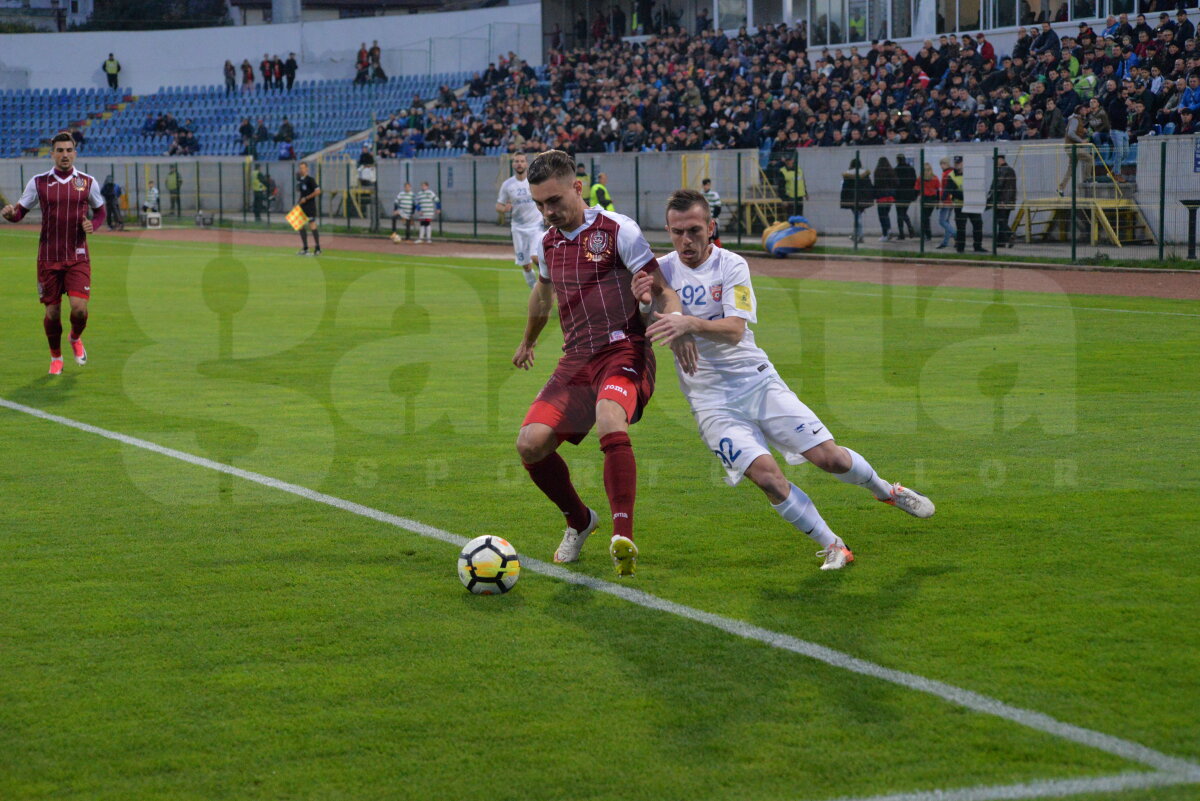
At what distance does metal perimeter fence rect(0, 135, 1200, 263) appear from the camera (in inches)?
1006

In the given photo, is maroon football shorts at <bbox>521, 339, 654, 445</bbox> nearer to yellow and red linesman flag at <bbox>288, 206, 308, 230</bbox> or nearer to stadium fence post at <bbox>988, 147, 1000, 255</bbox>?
stadium fence post at <bbox>988, 147, 1000, 255</bbox>

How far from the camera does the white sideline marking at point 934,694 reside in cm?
392

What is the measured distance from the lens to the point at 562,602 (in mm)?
5949

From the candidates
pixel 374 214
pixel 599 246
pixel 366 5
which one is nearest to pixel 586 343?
pixel 599 246

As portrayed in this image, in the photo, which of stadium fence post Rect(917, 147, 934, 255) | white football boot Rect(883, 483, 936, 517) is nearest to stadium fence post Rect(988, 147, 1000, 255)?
stadium fence post Rect(917, 147, 934, 255)

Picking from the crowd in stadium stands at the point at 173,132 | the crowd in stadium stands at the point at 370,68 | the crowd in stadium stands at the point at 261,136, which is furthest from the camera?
the crowd in stadium stands at the point at 173,132

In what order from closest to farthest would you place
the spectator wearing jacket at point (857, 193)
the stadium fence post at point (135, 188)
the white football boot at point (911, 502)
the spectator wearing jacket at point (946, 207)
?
the white football boot at point (911, 502) < the spectator wearing jacket at point (946, 207) < the spectator wearing jacket at point (857, 193) < the stadium fence post at point (135, 188)

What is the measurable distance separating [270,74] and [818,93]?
1248 inches

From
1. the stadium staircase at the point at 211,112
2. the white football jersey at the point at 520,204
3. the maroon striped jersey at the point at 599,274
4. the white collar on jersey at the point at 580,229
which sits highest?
the stadium staircase at the point at 211,112

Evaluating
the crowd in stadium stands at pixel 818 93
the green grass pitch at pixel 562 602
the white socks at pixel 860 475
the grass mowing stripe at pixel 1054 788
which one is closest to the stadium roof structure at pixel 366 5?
the crowd in stadium stands at pixel 818 93

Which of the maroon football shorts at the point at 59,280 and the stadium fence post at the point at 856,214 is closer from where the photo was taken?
the maroon football shorts at the point at 59,280

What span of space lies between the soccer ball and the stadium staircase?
45.1 metres

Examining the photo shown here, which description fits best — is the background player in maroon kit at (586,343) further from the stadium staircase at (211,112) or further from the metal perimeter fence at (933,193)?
the stadium staircase at (211,112)

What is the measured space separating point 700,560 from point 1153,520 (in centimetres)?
255
